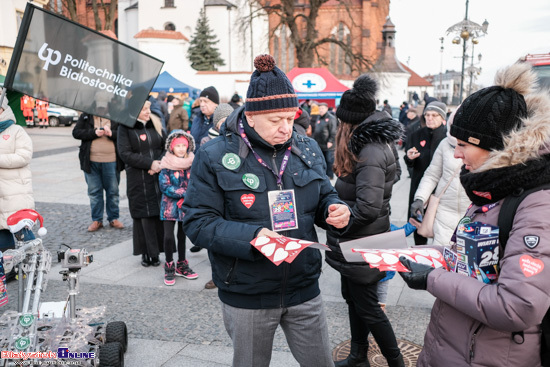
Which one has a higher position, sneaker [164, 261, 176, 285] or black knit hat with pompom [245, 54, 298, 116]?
black knit hat with pompom [245, 54, 298, 116]

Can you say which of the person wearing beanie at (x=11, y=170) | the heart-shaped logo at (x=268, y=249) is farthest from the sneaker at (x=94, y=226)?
the heart-shaped logo at (x=268, y=249)

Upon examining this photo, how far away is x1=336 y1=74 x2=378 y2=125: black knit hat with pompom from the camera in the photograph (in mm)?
3357

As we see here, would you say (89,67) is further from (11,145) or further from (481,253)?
(481,253)

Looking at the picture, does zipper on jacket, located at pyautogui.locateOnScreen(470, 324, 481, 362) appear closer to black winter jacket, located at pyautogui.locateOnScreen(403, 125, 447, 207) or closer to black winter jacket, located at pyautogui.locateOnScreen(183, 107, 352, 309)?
black winter jacket, located at pyautogui.locateOnScreen(183, 107, 352, 309)

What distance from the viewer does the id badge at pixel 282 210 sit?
234cm

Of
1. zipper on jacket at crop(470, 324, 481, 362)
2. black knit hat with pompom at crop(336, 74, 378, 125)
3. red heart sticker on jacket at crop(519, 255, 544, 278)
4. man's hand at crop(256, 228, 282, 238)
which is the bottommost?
zipper on jacket at crop(470, 324, 481, 362)

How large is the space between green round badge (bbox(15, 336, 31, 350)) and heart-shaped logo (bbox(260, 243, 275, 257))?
171 cm

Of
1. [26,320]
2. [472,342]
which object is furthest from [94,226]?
[472,342]

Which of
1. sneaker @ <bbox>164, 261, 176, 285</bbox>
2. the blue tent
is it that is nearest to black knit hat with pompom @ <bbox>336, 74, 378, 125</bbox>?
sneaker @ <bbox>164, 261, 176, 285</bbox>

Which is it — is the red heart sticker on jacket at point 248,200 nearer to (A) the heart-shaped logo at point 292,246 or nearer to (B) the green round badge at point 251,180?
(B) the green round badge at point 251,180

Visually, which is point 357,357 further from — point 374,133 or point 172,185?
point 172,185

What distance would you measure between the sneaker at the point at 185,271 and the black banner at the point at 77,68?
2016 millimetres

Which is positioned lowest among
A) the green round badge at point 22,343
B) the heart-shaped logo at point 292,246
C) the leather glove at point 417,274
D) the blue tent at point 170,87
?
the green round badge at point 22,343

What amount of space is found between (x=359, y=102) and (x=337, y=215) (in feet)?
4.05
